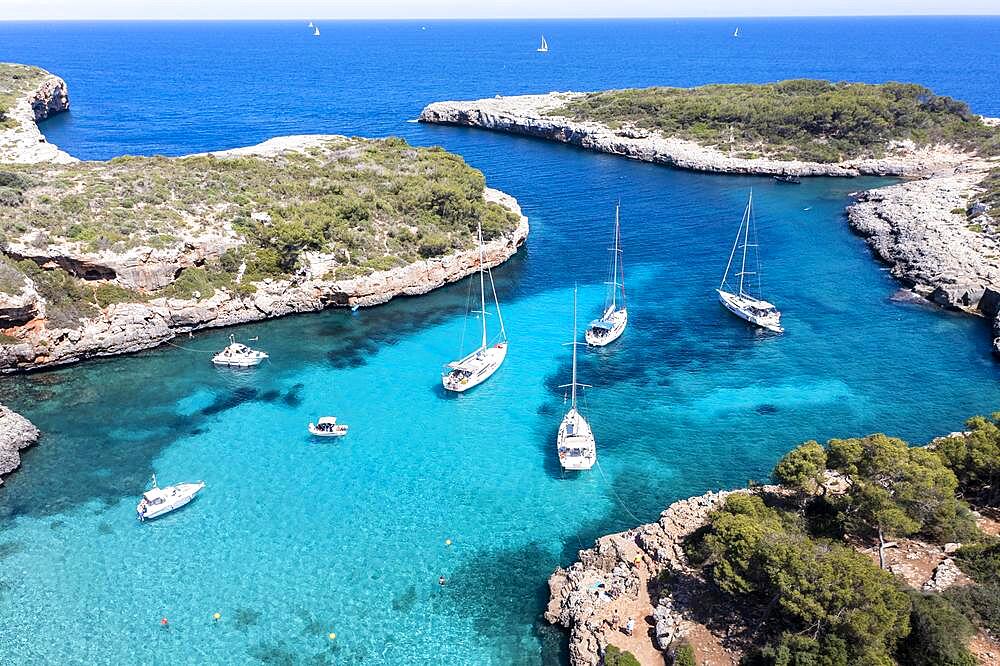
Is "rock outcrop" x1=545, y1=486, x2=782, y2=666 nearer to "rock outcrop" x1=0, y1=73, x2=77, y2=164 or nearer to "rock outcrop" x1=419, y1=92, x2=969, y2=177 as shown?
"rock outcrop" x1=419, y1=92, x2=969, y2=177

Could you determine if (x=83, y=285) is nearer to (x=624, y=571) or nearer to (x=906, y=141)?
(x=624, y=571)

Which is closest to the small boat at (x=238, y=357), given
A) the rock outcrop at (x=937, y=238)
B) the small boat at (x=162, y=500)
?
the small boat at (x=162, y=500)

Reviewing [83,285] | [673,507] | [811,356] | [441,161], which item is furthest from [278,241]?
[811,356]

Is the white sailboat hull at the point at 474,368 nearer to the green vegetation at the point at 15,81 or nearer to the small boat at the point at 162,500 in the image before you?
the small boat at the point at 162,500

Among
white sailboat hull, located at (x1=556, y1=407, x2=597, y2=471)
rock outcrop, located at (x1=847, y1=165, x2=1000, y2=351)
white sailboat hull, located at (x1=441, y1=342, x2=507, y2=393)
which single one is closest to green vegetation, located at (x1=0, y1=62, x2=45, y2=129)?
white sailboat hull, located at (x1=441, y1=342, x2=507, y2=393)

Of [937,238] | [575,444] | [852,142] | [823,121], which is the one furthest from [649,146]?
[575,444]

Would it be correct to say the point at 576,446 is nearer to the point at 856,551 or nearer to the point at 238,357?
the point at 856,551
